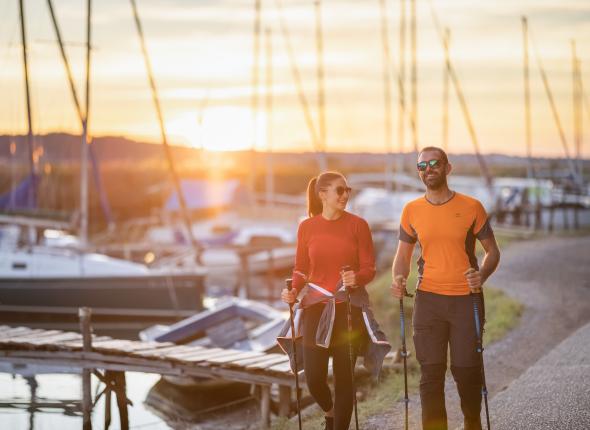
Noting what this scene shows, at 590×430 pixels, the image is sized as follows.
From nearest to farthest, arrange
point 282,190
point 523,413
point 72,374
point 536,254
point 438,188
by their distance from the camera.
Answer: point 438,188 → point 523,413 → point 72,374 → point 536,254 → point 282,190

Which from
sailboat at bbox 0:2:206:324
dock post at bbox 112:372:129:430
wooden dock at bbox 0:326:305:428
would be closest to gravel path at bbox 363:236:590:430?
wooden dock at bbox 0:326:305:428

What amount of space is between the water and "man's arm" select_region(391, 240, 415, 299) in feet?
26.9

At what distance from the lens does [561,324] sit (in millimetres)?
14031

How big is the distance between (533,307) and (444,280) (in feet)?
33.0

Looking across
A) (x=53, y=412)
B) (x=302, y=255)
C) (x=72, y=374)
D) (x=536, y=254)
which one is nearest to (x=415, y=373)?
(x=302, y=255)

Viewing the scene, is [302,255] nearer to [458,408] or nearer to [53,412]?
[458,408]

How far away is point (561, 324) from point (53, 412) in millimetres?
9017

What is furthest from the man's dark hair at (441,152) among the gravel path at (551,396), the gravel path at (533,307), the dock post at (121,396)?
the dock post at (121,396)

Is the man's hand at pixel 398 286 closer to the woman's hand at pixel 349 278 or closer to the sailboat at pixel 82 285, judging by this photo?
the woman's hand at pixel 349 278

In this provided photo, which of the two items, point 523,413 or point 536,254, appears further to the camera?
point 536,254

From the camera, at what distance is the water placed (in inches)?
551

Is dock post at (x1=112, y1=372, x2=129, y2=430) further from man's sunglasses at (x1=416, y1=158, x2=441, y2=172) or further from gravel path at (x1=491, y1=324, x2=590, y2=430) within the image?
man's sunglasses at (x1=416, y1=158, x2=441, y2=172)

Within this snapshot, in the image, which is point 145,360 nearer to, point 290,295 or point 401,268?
point 290,295

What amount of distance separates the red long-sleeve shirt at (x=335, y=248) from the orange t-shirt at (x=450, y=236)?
1.85 ft
